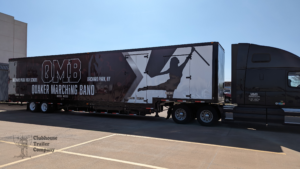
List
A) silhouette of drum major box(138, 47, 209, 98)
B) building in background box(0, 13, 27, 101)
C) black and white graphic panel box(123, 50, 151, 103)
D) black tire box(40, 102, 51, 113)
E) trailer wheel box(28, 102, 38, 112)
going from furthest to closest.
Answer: building in background box(0, 13, 27, 101)
trailer wheel box(28, 102, 38, 112)
black tire box(40, 102, 51, 113)
black and white graphic panel box(123, 50, 151, 103)
silhouette of drum major box(138, 47, 209, 98)

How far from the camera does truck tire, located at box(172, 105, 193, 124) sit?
10.4 metres

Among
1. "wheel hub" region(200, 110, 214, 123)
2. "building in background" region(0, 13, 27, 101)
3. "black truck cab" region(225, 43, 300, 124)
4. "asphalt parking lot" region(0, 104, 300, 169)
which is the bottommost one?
"asphalt parking lot" region(0, 104, 300, 169)

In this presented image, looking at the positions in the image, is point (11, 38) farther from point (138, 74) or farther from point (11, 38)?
point (138, 74)

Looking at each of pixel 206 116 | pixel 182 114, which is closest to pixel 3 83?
pixel 182 114

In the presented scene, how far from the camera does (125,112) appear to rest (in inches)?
471

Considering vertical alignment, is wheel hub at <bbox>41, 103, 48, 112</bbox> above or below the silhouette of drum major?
below

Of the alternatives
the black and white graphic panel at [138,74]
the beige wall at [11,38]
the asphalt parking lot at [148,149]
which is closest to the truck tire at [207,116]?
the asphalt parking lot at [148,149]

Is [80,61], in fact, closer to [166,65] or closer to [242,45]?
[166,65]

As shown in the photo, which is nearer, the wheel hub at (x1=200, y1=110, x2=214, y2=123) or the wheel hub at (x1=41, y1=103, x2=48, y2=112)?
the wheel hub at (x1=200, y1=110, x2=214, y2=123)

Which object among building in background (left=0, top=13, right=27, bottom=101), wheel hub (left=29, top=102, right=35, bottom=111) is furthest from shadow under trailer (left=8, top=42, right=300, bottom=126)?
building in background (left=0, top=13, right=27, bottom=101)

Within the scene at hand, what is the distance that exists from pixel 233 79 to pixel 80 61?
8.55 meters

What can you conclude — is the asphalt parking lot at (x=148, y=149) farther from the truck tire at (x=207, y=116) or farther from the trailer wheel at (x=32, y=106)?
the trailer wheel at (x=32, y=106)

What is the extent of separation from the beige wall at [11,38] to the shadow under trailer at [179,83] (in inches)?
1087

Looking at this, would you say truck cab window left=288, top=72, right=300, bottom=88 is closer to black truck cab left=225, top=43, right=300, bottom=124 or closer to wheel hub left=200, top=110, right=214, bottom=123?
black truck cab left=225, top=43, right=300, bottom=124
